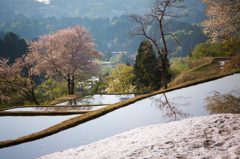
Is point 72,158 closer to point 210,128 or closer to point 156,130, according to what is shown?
point 156,130

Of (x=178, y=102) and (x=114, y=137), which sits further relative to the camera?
(x=178, y=102)

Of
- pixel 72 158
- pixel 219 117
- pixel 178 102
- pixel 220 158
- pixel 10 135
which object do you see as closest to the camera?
pixel 220 158

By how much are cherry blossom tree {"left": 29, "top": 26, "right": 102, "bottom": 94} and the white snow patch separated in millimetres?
14350

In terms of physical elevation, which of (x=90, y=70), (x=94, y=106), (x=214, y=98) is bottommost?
(x=94, y=106)

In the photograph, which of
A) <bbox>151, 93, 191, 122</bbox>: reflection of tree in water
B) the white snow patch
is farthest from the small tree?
the white snow patch

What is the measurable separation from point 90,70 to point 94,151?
52.2 feet

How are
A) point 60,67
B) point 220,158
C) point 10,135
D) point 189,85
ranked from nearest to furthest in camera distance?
point 220,158, point 10,135, point 189,85, point 60,67

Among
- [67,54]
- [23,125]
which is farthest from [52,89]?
[23,125]

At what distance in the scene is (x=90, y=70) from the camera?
758 inches

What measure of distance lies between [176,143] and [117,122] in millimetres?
2542

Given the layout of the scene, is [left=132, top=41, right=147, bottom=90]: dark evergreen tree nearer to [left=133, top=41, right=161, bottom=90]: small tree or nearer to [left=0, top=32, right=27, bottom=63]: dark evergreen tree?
[left=133, top=41, right=161, bottom=90]: small tree

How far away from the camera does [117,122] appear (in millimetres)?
5777

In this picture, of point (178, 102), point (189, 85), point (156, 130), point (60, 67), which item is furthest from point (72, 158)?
point (60, 67)

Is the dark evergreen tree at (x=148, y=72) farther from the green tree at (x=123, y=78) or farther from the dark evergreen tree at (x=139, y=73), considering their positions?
the green tree at (x=123, y=78)
